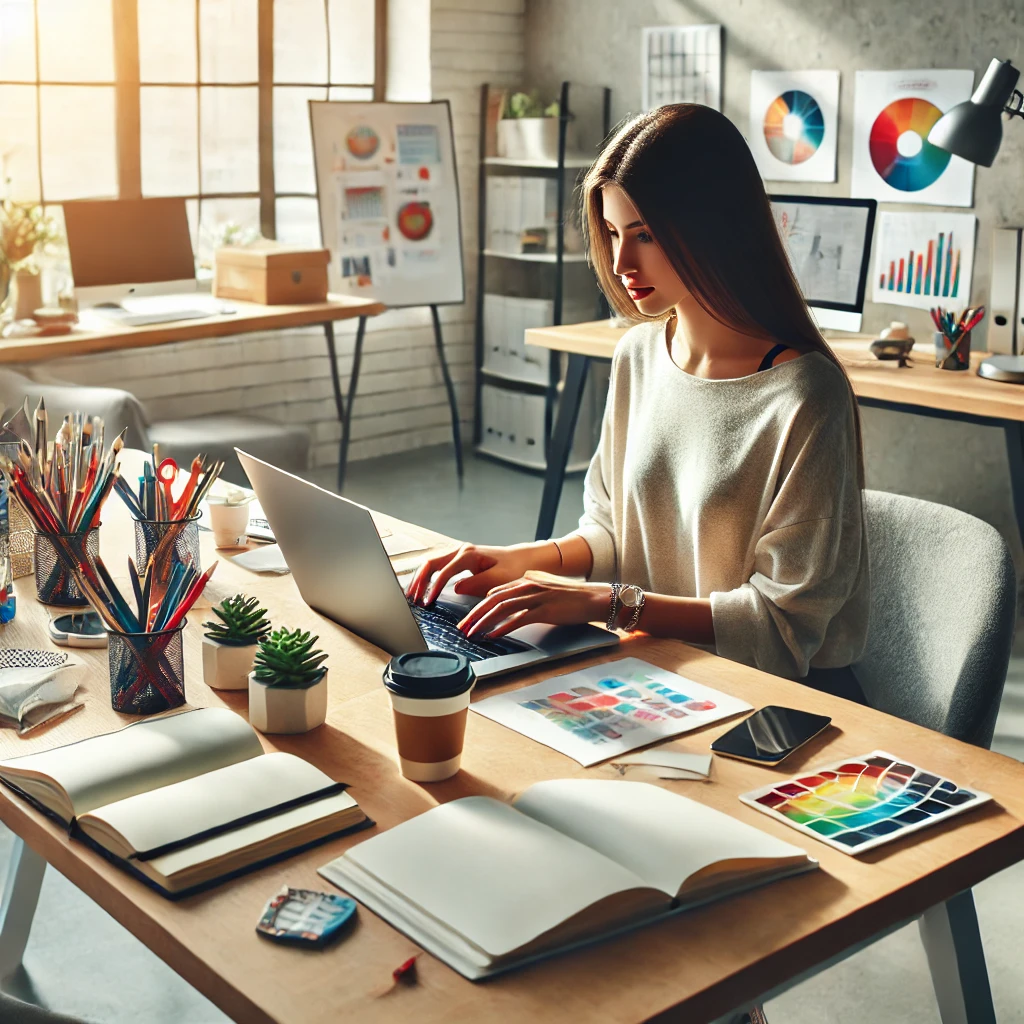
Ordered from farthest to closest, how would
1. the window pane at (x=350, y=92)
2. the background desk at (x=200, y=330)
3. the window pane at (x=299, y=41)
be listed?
the window pane at (x=350, y=92) → the window pane at (x=299, y=41) → the background desk at (x=200, y=330)

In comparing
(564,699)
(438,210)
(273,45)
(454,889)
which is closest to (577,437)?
(438,210)

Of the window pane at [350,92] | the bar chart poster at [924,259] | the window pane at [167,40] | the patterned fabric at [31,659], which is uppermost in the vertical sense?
the window pane at [167,40]

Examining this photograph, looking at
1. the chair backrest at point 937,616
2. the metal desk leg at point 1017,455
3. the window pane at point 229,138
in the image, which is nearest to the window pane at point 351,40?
the window pane at point 229,138

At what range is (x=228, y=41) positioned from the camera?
203 inches

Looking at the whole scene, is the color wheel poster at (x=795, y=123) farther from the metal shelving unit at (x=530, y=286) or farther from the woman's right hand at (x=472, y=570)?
the woman's right hand at (x=472, y=570)

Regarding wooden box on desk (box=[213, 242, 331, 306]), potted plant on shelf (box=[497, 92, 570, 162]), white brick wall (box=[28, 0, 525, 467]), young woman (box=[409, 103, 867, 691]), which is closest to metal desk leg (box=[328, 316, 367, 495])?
white brick wall (box=[28, 0, 525, 467])

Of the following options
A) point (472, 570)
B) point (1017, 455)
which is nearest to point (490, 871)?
point (472, 570)

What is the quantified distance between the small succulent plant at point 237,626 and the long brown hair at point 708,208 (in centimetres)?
71

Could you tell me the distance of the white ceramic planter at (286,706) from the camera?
4.12ft

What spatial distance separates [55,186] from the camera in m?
4.80

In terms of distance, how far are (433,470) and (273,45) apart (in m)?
1.89

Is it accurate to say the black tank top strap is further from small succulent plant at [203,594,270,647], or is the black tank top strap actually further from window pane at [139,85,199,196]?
window pane at [139,85,199,196]

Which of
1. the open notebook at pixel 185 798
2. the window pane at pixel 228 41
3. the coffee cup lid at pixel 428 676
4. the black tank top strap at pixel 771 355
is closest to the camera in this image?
the open notebook at pixel 185 798

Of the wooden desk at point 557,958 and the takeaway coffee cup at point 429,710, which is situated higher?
the takeaway coffee cup at point 429,710
